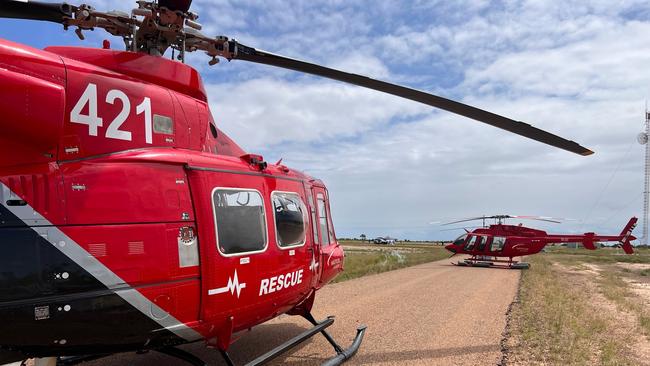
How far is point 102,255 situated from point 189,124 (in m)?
2.08

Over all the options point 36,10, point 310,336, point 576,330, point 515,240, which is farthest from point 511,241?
point 36,10

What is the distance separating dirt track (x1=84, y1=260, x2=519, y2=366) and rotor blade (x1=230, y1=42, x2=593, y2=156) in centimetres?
395

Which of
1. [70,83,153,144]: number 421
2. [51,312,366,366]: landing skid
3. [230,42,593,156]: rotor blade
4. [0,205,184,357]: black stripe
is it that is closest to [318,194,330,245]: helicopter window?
[51,312,366,366]: landing skid

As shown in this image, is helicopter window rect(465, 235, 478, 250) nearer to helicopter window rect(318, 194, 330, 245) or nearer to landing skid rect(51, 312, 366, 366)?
landing skid rect(51, 312, 366, 366)

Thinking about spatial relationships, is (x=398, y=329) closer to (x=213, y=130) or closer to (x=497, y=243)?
(x=213, y=130)

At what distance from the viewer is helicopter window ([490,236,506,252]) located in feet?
99.0

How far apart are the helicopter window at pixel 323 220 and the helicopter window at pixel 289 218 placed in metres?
0.95

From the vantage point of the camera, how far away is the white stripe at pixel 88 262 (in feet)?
13.2

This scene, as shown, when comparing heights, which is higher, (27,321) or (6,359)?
(27,321)

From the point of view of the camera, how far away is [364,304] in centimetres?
1338

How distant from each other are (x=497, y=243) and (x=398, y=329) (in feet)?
73.0

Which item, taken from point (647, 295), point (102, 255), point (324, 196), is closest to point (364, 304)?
point (324, 196)

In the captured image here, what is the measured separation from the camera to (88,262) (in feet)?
13.9

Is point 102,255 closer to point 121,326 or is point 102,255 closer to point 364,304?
point 121,326
